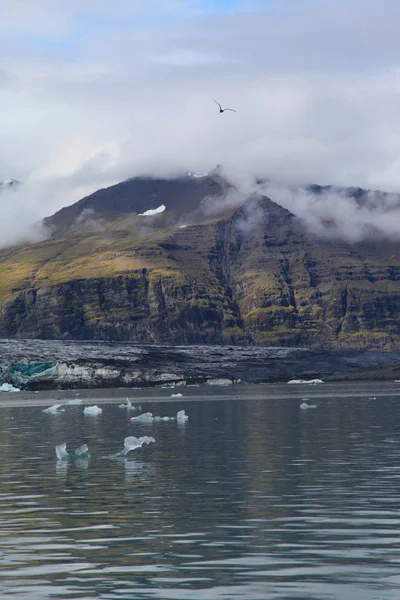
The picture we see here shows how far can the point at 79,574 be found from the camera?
70.9 feet

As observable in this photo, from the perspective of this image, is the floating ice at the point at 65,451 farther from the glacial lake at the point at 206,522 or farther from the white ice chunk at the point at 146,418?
the white ice chunk at the point at 146,418

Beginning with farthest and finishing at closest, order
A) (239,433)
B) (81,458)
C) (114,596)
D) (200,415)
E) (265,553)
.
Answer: (200,415) < (239,433) < (81,458) < (265,553) < (114,596)

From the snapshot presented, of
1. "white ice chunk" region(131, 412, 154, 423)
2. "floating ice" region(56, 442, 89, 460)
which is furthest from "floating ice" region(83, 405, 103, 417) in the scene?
"floating ice" region(56, 442, 89, 460)

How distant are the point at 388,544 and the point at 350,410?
7865 cm

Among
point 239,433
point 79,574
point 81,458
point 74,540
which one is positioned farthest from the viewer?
point 239,433

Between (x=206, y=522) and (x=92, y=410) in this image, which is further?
(x=92, y=410)

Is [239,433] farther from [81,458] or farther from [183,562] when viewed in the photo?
[183,562]

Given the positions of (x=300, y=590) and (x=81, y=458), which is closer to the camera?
(x=300, y=590)

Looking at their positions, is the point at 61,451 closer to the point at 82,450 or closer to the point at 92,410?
the point at 82,450

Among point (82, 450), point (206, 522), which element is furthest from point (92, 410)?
point (206, 522)

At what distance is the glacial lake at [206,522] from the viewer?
2027 centimetres

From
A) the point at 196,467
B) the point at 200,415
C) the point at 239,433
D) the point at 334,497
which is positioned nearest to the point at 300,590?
the point at 334,497

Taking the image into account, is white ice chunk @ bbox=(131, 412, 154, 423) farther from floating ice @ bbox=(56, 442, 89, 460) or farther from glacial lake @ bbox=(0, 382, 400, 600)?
floating ice @ bbox=(56, 442, 89, 460)

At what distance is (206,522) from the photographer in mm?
28641
